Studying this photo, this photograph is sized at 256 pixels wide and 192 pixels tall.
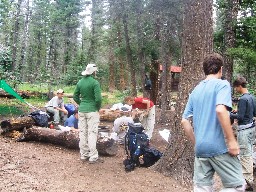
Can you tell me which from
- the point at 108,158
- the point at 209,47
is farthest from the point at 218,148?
the point at 108,158

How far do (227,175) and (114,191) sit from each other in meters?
2.60

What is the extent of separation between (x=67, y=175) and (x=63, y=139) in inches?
95.1

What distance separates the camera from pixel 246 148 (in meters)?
6.15

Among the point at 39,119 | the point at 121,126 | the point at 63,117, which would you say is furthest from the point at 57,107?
the point at 121,126

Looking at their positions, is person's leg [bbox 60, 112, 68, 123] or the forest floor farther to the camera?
person's leg [bbox 60, 112, 68, 123]

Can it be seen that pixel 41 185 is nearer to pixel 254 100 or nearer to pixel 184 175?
pixel 184 175

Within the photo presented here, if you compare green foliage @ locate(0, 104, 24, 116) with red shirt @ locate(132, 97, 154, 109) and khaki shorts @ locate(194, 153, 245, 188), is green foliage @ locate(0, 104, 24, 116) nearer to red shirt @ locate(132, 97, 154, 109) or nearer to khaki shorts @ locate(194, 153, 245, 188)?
red shirt @ locate(132, 97, 154, 109)

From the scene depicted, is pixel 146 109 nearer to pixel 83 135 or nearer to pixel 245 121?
pixel 83 135

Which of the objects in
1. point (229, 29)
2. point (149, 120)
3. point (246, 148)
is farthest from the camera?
point (229, 29)

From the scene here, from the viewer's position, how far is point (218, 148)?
3240 millimetres

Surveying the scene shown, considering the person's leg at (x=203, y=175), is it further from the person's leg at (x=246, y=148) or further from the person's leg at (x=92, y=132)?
the person's leg at (x=92, y=132)

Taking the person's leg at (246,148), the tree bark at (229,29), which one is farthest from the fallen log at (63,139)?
the tree bark at (229,29)

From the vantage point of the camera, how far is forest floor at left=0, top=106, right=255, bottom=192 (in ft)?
18.3

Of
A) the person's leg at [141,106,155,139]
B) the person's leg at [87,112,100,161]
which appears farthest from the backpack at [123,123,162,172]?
the person's leg at [141,106,155,139]
